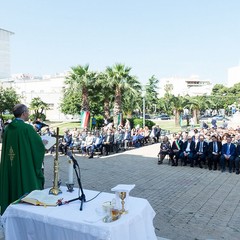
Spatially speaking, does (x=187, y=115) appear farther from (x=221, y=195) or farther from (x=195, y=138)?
(x=221, y=195)

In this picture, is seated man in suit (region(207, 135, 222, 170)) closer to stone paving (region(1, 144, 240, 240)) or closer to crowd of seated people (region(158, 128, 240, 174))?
crowd of seated people (region(158, 128, 240, 174))

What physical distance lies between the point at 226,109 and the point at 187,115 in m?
41.9

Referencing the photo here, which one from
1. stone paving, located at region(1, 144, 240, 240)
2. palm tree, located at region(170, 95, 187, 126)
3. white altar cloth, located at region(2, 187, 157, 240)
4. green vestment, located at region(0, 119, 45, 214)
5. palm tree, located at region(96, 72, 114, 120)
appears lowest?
stone paving, located at region(1, 144, 240, 240)

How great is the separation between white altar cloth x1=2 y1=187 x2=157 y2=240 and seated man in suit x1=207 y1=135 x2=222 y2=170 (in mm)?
9307

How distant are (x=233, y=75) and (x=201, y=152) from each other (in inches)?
4932

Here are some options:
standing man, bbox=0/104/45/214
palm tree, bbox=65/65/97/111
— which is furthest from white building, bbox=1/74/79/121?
standing man, bbox=0/104/45/214

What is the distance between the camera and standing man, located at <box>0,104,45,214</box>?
4.45 metres

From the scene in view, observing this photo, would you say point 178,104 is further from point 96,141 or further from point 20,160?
point 20,160

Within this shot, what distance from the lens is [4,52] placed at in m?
15.6

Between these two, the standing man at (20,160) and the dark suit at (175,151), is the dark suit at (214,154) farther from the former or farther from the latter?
the standing man at (20,160)

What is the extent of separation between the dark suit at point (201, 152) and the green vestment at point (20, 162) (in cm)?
942

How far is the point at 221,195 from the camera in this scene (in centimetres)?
867

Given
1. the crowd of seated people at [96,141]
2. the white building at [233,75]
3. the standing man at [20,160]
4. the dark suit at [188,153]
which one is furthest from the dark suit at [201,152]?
the white building at [233,75]

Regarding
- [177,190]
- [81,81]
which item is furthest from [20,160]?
[81,81]
